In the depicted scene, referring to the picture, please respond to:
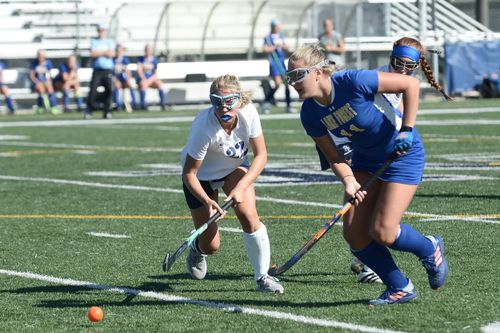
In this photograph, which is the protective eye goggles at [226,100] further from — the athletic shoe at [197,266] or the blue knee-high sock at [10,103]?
the blue knee-high sock at [10,103]

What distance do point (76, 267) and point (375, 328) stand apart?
3040 mm

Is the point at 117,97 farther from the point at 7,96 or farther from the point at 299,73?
the point at 299,73

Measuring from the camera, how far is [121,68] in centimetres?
3403

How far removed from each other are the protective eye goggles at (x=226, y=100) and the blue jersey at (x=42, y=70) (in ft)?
89.8

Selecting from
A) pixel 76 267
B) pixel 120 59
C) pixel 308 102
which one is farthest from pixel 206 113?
pixel 120 59

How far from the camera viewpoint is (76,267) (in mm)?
8727

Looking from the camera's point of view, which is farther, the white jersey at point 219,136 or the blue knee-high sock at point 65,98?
the blue knee-high sock at point 65,98

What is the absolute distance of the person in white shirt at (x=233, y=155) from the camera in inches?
296

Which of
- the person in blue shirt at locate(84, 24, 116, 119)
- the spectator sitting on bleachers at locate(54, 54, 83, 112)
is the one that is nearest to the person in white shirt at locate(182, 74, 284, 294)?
the person in blue shirt at locate(84, 24, 116, 119)

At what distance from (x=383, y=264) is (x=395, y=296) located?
0.79ft

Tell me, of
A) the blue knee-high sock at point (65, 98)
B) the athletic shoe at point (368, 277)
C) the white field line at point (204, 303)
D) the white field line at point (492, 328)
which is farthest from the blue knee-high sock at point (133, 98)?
the white field line at point (492, 328)

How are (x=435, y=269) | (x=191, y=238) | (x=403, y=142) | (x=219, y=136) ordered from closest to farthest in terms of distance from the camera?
(x=403, y=142) → (x=435, y=269) → (x=191, y=238) → (x=219, y=136)

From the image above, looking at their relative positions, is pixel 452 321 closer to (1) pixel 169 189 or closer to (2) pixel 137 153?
(1) pixel 169 189

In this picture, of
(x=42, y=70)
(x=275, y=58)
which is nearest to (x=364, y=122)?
(x=275, y=58)
